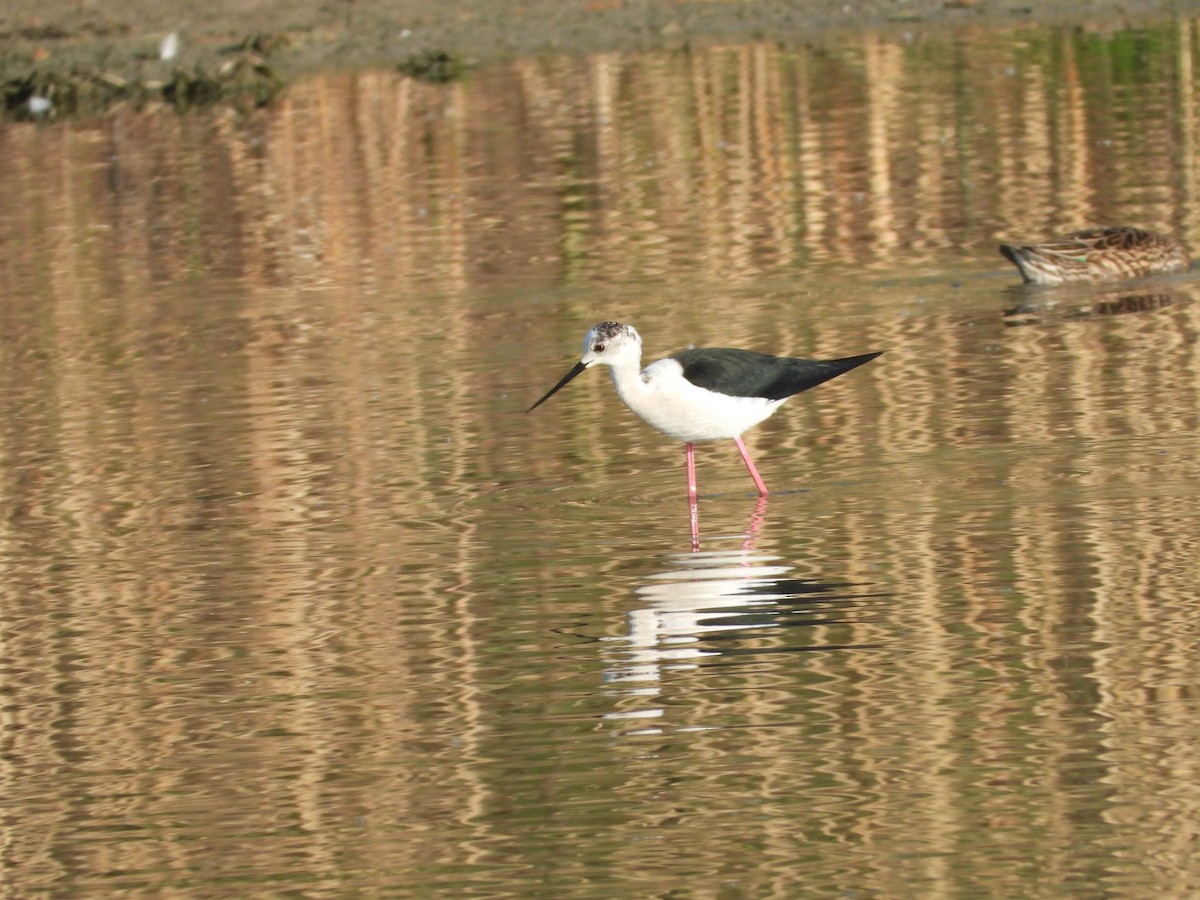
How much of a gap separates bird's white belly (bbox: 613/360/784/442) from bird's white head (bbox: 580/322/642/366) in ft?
0.50

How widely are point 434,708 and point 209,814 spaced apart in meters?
0.91

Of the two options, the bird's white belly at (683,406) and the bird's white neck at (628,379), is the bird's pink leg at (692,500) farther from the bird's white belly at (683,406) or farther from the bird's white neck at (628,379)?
the bird's white neck at (628,379)

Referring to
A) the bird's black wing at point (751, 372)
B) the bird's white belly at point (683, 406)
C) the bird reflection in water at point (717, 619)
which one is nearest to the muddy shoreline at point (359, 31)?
the bird's black wing at point (751, 372)

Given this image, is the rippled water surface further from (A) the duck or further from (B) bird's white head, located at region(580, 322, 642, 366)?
(B) bird's white head, located at region(580, 322, 642, 366)

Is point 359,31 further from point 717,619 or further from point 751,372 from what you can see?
point 717,619

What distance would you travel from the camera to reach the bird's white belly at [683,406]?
30.3 ft

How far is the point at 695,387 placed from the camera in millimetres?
9281

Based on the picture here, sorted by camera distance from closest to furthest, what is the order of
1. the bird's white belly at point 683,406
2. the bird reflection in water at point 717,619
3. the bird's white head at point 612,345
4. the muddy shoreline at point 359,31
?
the bird reflection in water at point 717,619
the bird's white belly at point 683,406
the bird's white head at point 612,345
the muddy shoreline at point 359,31

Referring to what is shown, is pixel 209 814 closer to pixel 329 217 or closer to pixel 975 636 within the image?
pixel 975 636

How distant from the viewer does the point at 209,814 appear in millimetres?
6129

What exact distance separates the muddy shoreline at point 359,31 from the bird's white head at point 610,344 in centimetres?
1548

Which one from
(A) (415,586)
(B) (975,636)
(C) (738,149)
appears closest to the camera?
(B) (975,636)

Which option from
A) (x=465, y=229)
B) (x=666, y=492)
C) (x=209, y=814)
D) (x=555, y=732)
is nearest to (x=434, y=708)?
(x=555, y=732)

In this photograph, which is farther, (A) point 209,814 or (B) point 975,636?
(B) point 975,636
